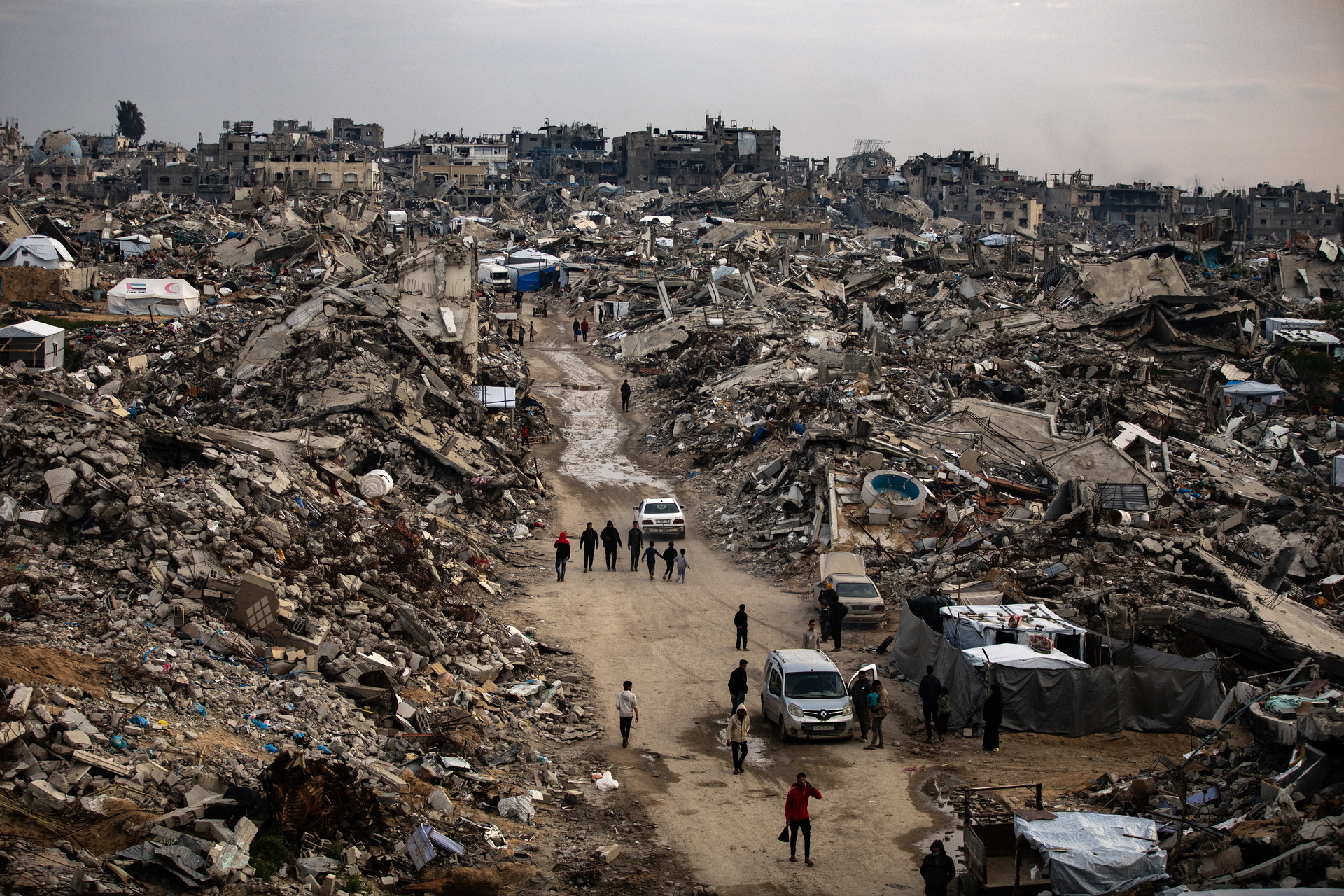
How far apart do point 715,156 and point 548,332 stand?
262ft

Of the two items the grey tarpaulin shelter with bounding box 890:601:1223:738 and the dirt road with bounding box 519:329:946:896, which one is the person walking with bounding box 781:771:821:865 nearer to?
the dirt road with bounding box 519:329:946:896

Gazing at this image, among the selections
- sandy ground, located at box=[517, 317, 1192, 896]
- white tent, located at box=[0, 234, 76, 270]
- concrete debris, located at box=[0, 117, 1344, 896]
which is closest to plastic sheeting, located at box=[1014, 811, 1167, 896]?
concrete debris, located at box=[0, 117, 1344, 896]

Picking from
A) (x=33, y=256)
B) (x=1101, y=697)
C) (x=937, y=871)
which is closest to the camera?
(x=937, y=871)

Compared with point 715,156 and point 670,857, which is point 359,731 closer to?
point 670,857

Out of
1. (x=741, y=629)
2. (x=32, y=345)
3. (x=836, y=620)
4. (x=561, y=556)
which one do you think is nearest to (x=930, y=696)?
(x=836, y=620)

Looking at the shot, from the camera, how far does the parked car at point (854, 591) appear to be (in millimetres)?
17000

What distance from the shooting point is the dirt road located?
9.97 meters

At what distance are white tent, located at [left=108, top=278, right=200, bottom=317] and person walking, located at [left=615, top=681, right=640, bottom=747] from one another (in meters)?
32.1

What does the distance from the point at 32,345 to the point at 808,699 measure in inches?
991

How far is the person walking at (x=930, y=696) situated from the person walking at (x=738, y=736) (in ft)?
7.87

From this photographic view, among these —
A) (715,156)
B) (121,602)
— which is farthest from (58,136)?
(121,602)

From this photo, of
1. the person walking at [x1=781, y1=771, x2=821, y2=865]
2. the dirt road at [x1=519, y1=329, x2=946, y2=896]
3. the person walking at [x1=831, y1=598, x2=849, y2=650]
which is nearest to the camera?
the person walking at [x1=781, y1=771, x2=821, y2=865]

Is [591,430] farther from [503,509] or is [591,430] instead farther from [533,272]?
[533,272]

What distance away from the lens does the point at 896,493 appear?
20562 millimetres
